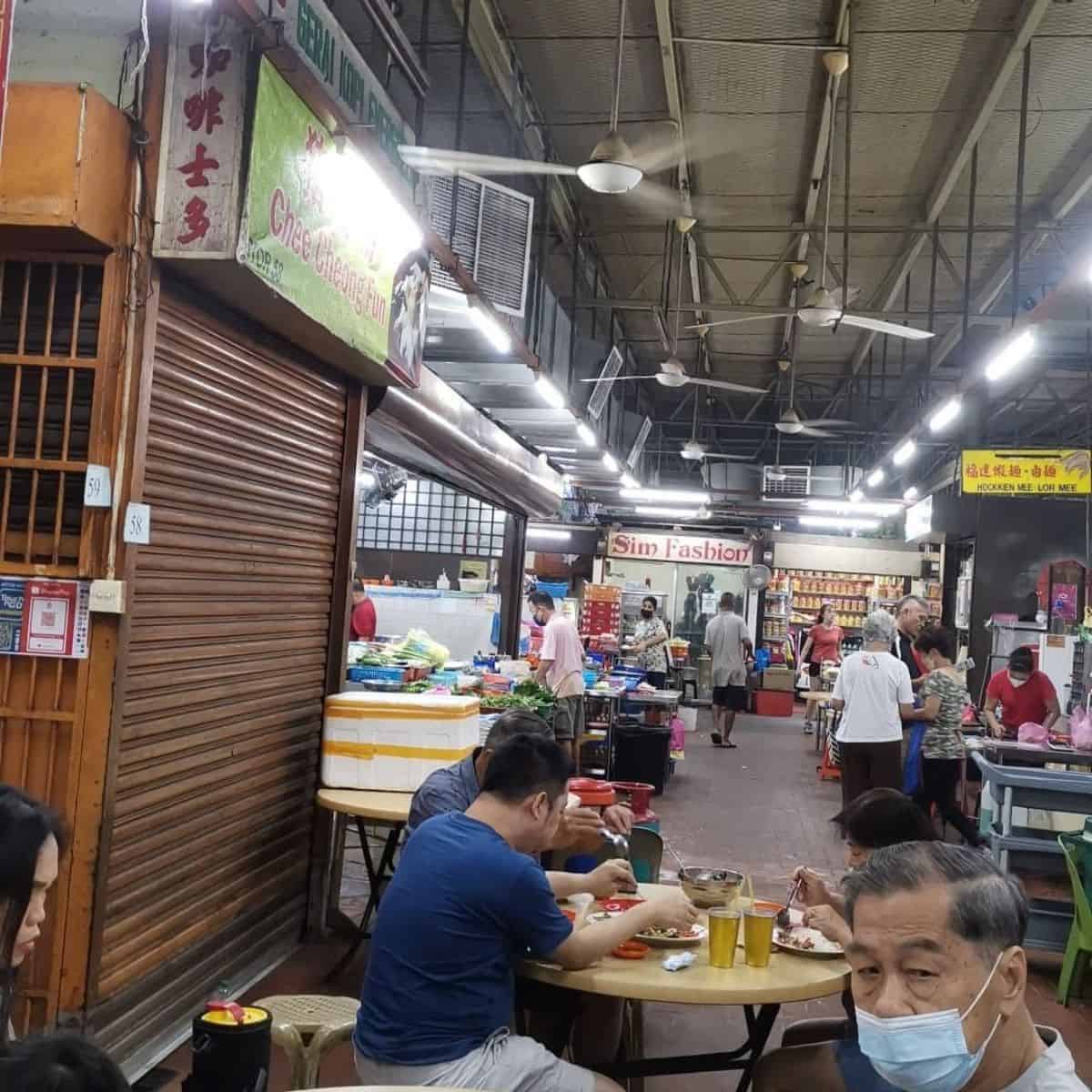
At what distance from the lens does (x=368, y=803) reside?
4.72 m

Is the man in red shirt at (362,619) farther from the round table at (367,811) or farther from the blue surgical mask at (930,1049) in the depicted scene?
the blue surgical mask at (930,1049)

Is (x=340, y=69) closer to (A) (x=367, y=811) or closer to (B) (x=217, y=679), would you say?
(B) (x=217, y=679)

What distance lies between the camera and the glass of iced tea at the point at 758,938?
2789 millimetres

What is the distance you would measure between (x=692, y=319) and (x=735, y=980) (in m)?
11.5

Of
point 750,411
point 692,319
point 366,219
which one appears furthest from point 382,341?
point 750,411

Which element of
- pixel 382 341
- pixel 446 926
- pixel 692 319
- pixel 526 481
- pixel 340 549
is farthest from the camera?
pixel 692 319

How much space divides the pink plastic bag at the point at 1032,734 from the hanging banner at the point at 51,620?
6076 mm

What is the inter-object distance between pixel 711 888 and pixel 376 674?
158 inches

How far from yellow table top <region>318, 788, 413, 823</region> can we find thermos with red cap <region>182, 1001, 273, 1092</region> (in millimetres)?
1795

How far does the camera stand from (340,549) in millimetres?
5551

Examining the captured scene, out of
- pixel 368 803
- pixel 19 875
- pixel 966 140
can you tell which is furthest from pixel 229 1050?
pixel 966 140

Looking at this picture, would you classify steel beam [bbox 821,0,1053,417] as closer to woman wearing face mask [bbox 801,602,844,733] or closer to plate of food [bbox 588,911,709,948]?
woman wearing face mask [bbox 801,602,844,733]

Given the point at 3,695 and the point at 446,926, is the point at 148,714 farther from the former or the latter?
the point at 446,926

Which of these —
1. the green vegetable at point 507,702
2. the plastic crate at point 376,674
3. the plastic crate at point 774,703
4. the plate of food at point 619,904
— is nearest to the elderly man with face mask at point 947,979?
the plate of food at point 619,904
